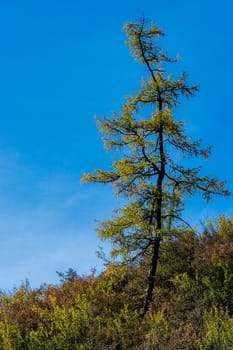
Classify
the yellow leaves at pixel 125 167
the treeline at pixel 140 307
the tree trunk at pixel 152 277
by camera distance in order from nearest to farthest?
the treeline at pixel 140 307, the tree trunk at pixel 152 277, the yellow leaves at pixel 125 167

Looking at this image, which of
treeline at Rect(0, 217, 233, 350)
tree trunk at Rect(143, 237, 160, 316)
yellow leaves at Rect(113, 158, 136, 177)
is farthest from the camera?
yellow leaves at Rect(113, 158, 136, 177)

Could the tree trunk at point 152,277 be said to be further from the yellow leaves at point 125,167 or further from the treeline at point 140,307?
the yellow leaves at point 125,167

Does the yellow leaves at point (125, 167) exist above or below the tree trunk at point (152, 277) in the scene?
above

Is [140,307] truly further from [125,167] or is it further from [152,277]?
[125,167]

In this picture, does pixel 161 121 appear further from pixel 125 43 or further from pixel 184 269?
pixel 184 269

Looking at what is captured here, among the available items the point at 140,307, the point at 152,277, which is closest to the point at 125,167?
the point at 152,277

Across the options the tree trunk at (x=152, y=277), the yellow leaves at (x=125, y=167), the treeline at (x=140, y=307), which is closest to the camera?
the treeline at (x=140, y=307)

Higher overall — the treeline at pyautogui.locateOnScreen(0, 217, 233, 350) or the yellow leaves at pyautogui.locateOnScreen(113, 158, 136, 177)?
the yellow leaves at pyautogui.locateOnScreen(113, 158, 136, 177)

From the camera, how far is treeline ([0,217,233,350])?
12.7 metres

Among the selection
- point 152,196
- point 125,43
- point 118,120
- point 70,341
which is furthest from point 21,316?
point 125,43

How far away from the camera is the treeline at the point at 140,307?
41.8 ft

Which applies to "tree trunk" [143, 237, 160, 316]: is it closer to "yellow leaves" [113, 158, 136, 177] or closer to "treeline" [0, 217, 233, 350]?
"treeline" [0, 217, 233, 350]

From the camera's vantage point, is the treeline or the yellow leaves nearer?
the treeline

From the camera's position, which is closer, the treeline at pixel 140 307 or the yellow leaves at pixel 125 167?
the treeline at pixel 140 307
